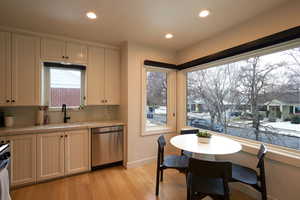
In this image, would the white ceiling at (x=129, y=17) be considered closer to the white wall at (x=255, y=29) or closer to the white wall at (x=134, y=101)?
the white wall at (x=255, y=29)

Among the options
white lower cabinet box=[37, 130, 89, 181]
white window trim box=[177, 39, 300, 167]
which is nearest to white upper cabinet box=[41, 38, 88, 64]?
white lower cabinet box=[37, 130, 89, 181]

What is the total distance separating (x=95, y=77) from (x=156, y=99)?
1.43 metres

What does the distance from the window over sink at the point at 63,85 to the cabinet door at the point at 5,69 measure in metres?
0.50

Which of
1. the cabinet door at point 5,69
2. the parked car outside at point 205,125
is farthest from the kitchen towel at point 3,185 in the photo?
the parked car outside at point 205,125

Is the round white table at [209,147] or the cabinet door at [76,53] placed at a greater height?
the cabinet door at [76,53]

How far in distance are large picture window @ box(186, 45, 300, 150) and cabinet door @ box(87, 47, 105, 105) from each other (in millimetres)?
2120

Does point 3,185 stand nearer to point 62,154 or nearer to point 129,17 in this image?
point 62,154

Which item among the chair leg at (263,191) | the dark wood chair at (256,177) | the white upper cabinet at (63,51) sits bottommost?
the chair leg at (263,191)

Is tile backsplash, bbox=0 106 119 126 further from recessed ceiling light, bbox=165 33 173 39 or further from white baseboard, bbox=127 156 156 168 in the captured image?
recessed ceiling light, bbox=165 33 173 39

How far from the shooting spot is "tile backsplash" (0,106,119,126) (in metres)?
2.58

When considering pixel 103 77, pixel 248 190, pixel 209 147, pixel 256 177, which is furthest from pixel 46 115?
pixel 248 190

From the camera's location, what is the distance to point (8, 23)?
220cm

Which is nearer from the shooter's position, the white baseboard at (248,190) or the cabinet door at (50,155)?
the white baseboard at (248,190)

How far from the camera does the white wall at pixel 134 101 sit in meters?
2.88
